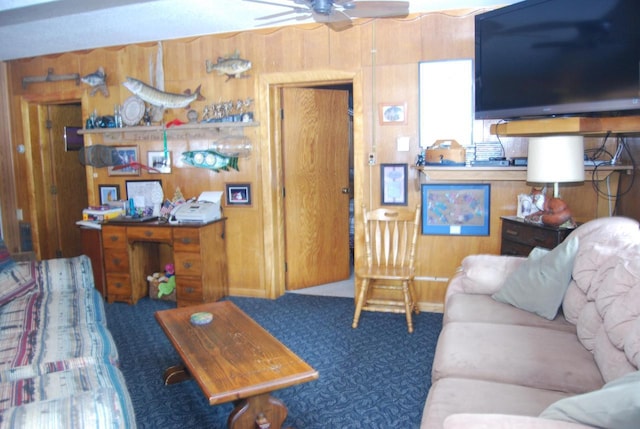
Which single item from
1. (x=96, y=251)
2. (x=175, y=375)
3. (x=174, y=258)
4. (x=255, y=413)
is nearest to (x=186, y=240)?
(x=174, y=258)

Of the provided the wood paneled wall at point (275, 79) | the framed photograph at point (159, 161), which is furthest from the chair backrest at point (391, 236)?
the framed photograph at point (159, 161)

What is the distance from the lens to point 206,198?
4.34m

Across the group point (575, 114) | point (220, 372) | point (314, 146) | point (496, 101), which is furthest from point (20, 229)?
point (575, 114)

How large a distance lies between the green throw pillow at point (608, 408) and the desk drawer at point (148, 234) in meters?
3.39

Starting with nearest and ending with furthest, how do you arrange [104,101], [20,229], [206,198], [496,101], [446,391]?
[446,391], [496,101], [206,198], [104,101], [20,229]

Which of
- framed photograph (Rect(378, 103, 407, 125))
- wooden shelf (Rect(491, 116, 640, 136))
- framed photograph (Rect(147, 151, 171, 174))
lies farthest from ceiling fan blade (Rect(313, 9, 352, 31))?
framed photograph (Rect(147, 151, 171, 174))

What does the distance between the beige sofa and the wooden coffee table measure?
60 cm

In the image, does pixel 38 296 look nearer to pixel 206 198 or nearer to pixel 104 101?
pixel 206 198

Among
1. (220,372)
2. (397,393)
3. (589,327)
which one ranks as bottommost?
(397,393)

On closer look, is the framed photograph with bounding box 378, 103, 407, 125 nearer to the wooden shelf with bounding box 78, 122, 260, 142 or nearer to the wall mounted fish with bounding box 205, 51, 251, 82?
the wooden shelf with bounding box 78, 122, 260, 142

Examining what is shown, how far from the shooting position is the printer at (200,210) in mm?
4078

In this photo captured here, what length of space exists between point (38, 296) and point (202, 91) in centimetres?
227

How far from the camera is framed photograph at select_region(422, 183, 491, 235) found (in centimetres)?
374

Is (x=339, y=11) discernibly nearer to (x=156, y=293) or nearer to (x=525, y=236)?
(x=525, y=236)
